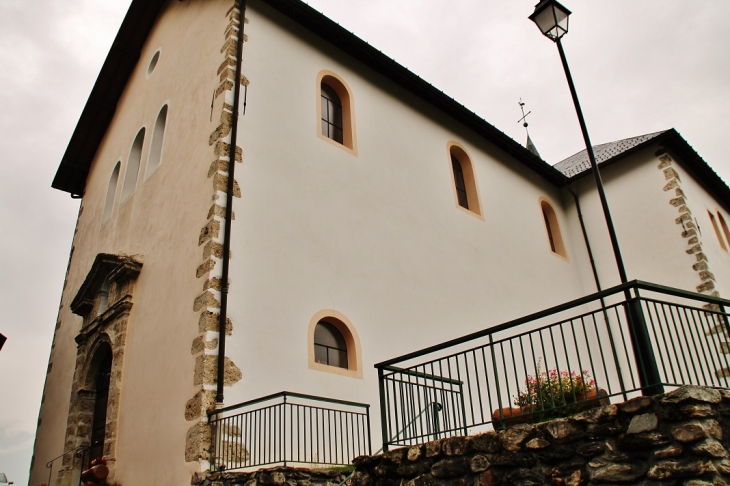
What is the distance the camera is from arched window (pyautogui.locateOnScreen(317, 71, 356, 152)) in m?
10.4

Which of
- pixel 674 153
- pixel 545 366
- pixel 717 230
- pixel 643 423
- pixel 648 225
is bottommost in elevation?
pixel 643 423

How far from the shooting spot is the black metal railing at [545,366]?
13.8ft

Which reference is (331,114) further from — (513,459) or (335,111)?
(513,459)

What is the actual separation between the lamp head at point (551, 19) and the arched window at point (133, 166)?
7.94 metres

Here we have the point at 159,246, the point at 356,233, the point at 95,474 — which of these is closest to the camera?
the point at 95,474

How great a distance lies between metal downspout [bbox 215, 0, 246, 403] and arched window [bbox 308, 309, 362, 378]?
4.24ft

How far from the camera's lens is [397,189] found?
10773mm

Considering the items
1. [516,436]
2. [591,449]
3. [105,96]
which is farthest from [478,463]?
[105,96]

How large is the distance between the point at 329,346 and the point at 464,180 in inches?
244

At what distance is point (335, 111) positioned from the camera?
10.8 metres

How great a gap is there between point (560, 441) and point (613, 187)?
12589 mm

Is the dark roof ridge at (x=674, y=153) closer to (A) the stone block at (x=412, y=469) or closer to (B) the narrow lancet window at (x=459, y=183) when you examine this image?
(B) the narrow lancet window at (x=459, y=183)

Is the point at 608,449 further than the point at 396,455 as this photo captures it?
No

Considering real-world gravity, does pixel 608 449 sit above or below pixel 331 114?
below
